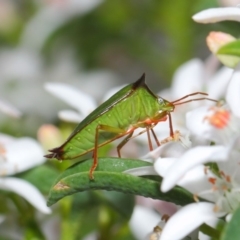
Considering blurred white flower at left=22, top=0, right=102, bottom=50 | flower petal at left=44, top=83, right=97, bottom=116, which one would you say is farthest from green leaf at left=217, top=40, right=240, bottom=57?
blurred white flower at left=22, top=0, right=102, bottom=50

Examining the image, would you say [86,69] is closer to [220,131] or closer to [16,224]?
[16,224]

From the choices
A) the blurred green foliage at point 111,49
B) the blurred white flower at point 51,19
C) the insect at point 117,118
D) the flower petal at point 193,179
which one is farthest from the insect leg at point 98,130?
the blurred white flower at point 51,19

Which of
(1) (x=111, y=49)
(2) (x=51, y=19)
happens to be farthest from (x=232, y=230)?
(1) (x=111, y=49)

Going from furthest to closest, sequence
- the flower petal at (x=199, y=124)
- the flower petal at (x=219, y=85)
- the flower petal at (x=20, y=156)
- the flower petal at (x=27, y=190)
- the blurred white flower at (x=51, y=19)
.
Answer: the blurred white flower at (x=51, y=19) → the flower petal at (x=219, y=85) → the flower petal at (x=20, y=156) → the flower petal at (x=27, y=190) → the flower petal at (x=199, y=124)

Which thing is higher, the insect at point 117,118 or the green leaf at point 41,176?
the insect at point 117,118

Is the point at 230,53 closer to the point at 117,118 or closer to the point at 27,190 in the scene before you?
the point at 117,118

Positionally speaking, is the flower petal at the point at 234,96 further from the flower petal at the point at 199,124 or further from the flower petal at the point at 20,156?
the flower petal at the point at 20,156
